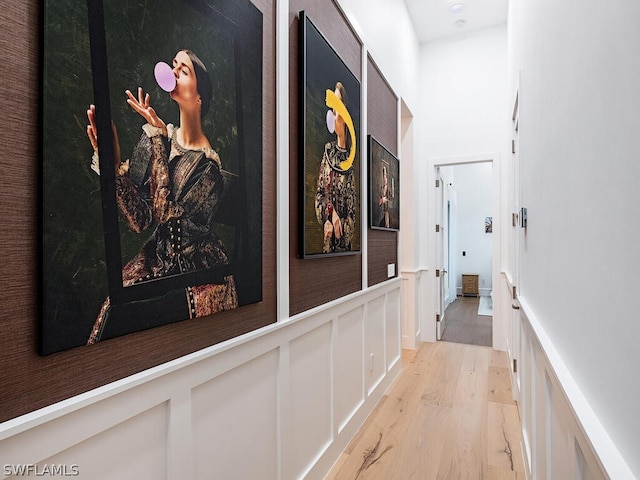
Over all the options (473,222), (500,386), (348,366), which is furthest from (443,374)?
(473,222)

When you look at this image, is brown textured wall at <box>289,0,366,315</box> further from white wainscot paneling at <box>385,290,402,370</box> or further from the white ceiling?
the white ceiling

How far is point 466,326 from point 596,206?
5.30 metres

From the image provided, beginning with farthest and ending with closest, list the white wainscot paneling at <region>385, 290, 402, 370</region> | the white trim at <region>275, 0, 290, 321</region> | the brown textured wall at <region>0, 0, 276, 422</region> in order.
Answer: the white wainscot paneling at <region>385, 290, 402, 370</region>, the white trim at <region>275, 0, 290, 321</region>, the brown textured wall at <region>0, 0, 276, 422</region>

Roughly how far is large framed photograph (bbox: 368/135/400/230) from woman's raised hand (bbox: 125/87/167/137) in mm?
1858

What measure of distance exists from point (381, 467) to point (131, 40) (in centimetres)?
224

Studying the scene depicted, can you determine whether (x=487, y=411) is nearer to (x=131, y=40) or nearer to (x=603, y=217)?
(x=603, y=217)

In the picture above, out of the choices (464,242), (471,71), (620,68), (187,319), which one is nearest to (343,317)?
(187,319)

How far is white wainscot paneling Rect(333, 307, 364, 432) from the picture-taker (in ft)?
7.15

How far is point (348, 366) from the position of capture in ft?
7.62

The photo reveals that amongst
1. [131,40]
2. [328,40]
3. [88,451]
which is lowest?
[88,451]

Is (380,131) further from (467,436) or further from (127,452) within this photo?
(127,452)

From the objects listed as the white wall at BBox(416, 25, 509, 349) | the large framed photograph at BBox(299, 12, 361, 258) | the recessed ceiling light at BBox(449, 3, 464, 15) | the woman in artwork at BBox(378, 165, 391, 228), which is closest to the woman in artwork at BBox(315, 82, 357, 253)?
the large framed photograph at BBox(299, 12, 361, 258)

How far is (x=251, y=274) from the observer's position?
135 centimetres

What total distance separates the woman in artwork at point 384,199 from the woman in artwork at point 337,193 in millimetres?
591
